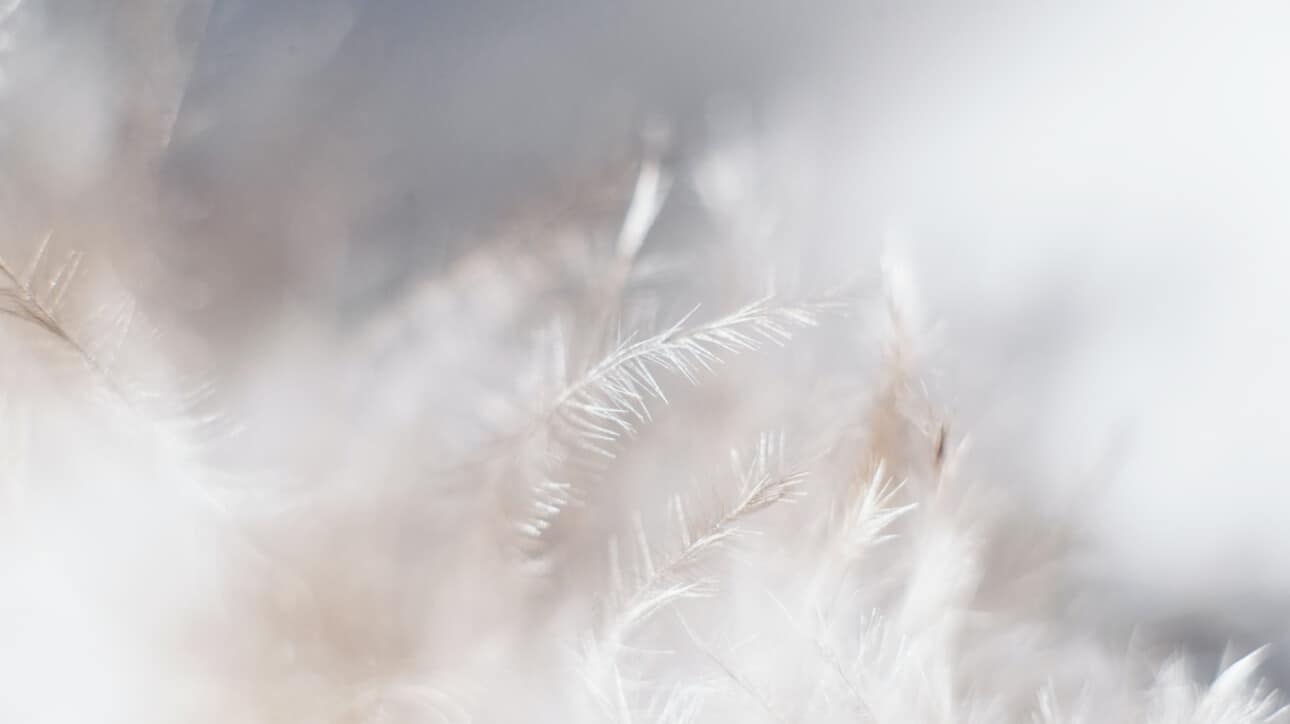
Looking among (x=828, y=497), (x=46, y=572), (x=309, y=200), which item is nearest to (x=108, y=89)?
(x=309, y=200)

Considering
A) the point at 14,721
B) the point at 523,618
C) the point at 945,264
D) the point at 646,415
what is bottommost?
the point at 14,721

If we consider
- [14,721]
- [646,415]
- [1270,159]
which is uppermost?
[1270,159]

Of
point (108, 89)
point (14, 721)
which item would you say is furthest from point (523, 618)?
point (108, 89)

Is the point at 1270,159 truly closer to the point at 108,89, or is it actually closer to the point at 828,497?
the point at 828,497

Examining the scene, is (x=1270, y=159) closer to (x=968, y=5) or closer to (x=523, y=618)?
(x=968, y=5)

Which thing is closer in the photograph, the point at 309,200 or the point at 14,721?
the point at 14,721

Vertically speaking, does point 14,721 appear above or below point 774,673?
below
